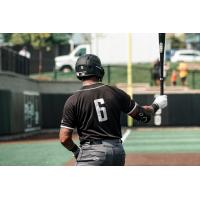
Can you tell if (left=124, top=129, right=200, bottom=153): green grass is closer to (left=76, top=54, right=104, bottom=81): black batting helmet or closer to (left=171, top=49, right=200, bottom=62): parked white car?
(left=76, top=54, right=104, bottom=81): black batting helmet

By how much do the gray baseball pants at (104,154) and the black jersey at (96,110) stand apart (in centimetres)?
7

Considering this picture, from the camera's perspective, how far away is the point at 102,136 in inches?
202

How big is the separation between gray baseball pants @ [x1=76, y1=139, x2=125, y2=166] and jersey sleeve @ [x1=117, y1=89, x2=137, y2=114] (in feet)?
0.95

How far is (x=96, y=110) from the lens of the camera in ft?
16.7

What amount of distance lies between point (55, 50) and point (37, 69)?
8300 millimetres

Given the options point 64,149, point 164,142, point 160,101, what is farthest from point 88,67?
point 164,142

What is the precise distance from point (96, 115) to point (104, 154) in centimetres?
35

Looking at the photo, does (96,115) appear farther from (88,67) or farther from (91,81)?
(88,67)

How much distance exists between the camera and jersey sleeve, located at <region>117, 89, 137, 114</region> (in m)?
5.14

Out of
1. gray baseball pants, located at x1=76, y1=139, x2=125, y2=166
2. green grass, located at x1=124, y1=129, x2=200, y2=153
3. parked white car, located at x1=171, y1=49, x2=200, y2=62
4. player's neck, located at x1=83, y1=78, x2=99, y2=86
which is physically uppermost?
parked white car, located at x1=171, y1=49, x2=200, y2=62

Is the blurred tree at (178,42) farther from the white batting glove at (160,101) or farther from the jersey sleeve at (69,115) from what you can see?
the jersey sleeve at (69,115)

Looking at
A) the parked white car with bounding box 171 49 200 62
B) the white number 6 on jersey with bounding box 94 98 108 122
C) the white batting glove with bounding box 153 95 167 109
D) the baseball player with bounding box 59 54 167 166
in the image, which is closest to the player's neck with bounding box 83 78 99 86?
the baseball player with bounding box 59 54 167 166
